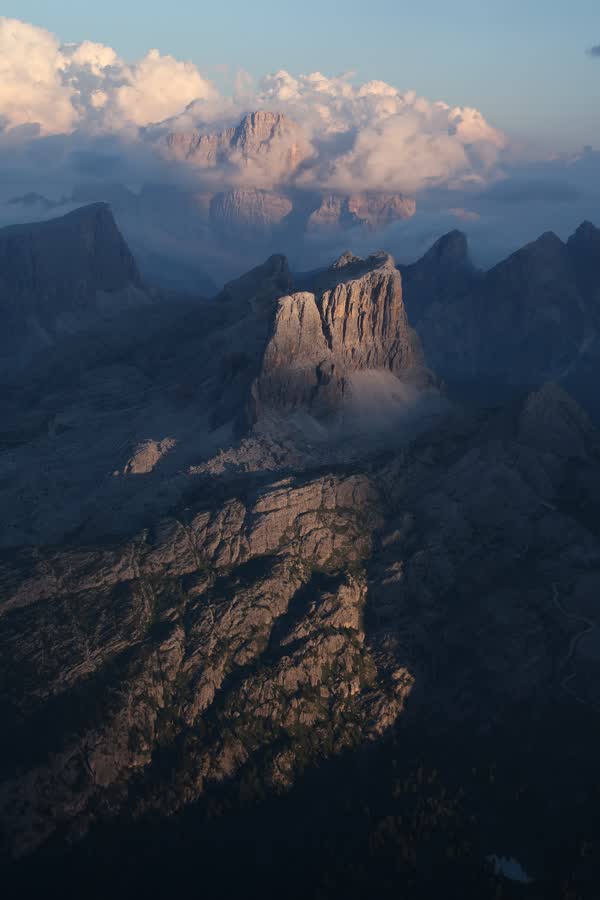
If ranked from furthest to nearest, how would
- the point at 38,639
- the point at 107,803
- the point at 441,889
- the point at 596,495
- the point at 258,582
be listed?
the point at 596,495 → the point at 258,582 → the point at 38,639 → the point at 107,803 → the point at 441,889

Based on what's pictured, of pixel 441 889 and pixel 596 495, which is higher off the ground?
pixel 596 495

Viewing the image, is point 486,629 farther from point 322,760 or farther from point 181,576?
point 181,576

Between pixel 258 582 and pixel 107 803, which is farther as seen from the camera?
pixel 258 582

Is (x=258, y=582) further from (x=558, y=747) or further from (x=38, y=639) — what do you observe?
(x=558, y=747)

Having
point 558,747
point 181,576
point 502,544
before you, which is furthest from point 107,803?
point 502,544

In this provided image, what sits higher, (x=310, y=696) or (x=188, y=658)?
(x=188, y=658)

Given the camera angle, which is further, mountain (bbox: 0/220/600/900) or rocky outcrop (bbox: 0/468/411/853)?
rocky outcrop (bbox: 0/468/411/853)

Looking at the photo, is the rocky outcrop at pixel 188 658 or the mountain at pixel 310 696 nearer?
the mountain at pixel 310 696

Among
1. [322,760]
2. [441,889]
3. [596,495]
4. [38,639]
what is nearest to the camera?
[441,889]

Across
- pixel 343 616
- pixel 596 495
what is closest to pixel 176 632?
pixel 343 616

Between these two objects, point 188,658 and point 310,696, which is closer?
point 310,696
